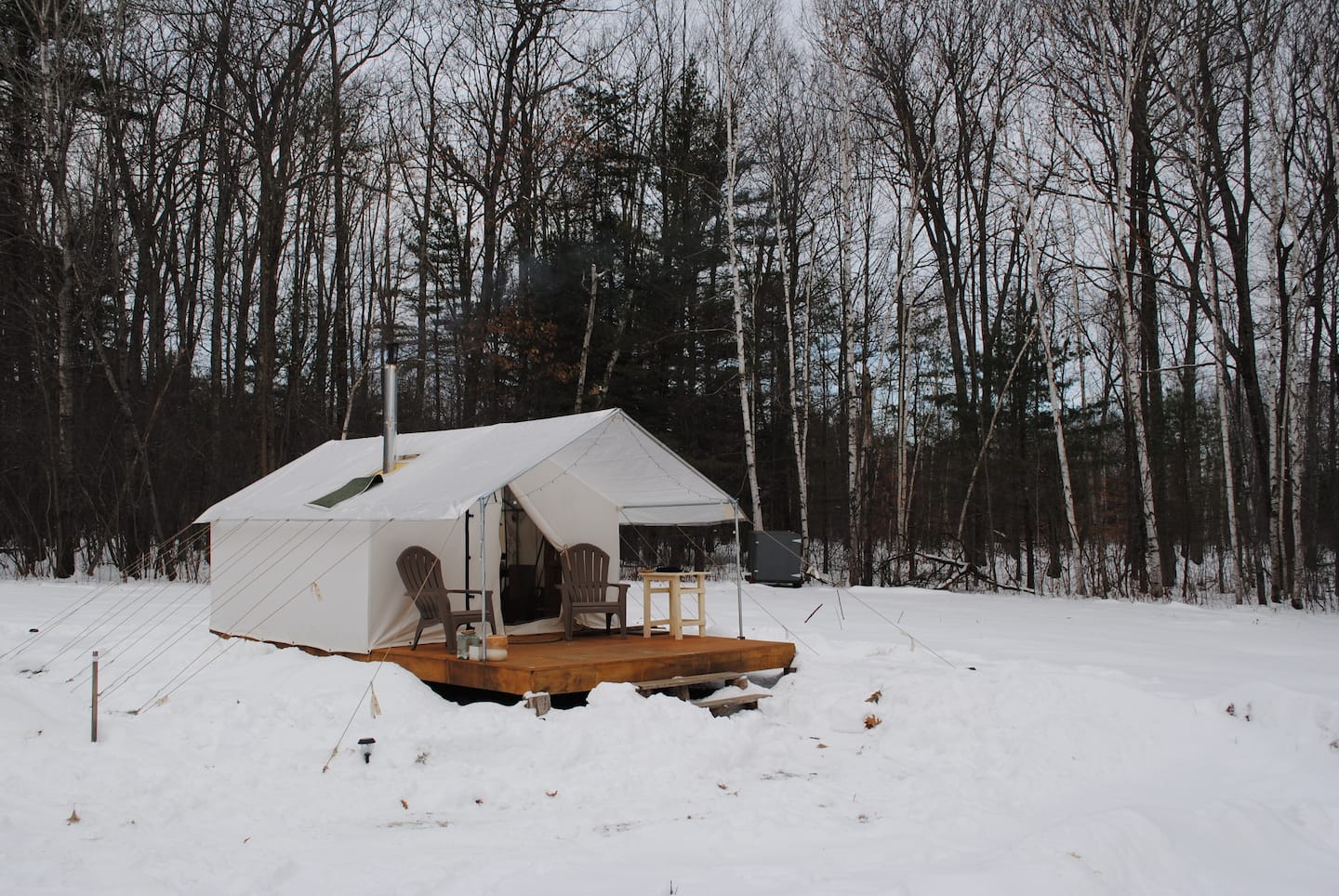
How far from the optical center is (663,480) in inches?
328

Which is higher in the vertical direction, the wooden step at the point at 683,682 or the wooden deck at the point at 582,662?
the wooden deck at the point at 582,662

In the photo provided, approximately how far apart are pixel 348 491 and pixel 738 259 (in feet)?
34.9

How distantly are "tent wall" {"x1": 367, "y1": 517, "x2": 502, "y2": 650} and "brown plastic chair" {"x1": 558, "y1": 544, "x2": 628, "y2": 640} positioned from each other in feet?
1.95

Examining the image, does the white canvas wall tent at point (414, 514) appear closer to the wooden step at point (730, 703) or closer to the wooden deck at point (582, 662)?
the wooden deck at point (582, 662)

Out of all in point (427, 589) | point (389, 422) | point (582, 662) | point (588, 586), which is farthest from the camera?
point (588, 586)

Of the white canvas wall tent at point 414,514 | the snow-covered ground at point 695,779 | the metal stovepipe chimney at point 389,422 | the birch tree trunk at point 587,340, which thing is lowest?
the snow-covered ground at point 695,779

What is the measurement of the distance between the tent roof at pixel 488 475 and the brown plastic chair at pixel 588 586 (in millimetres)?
567

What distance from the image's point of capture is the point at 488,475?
6.80m

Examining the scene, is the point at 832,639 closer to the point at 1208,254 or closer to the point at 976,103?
the point at 1208,254

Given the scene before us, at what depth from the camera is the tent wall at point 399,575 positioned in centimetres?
724

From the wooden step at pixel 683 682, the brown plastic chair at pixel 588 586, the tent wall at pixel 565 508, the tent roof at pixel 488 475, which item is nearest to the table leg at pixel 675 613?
the brown plastic chair at pixel 588 586

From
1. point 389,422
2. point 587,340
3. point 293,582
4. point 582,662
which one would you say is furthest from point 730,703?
point 587,340

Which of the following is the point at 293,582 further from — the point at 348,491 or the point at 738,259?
the point at 738,259

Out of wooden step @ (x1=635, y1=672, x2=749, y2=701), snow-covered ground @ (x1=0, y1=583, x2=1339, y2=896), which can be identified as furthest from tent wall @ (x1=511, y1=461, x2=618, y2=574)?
snow-covered ground @ (x1=0, y1=583, x2=1339, y2=896)
